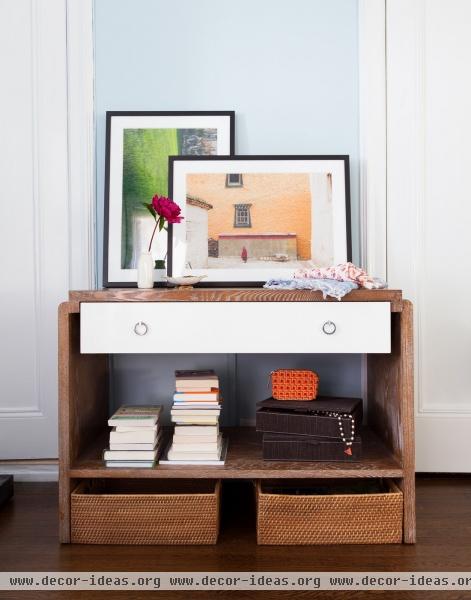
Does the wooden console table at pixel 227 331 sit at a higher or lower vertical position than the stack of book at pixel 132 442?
higher

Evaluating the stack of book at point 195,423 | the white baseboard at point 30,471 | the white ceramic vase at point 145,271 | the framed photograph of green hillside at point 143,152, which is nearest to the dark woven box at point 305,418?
the stack of book at point 195,423

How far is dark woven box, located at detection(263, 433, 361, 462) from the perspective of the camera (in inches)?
66.9

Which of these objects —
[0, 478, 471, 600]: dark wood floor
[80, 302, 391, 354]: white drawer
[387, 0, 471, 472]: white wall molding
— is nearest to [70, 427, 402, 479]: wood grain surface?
[0, 478, 471, 600]: dark wood floor

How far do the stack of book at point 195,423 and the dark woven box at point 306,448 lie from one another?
153 mm

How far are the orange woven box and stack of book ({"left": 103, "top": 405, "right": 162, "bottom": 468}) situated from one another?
39cm

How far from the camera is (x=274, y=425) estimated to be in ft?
5.66

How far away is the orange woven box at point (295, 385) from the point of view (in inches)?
70.3

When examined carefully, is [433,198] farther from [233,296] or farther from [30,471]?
[30,471]

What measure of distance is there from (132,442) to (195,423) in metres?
0.19

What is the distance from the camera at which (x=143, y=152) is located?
220cm

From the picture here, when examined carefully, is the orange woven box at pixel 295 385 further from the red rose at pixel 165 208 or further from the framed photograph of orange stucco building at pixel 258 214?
the red rose at pixel 165 208

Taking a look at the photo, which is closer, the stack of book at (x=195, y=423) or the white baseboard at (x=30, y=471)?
the stack of book at (x=195, y=423)

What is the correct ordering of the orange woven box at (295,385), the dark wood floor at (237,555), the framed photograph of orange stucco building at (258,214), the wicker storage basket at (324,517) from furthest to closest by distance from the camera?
the framed photograph of orange stucco building at (258,214) < the orange woven box at (295,385) < the wicker storage basket at (324,517) < the dark wood floor at (237,555)

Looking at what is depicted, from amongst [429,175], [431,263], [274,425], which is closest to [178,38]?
[429,175]
